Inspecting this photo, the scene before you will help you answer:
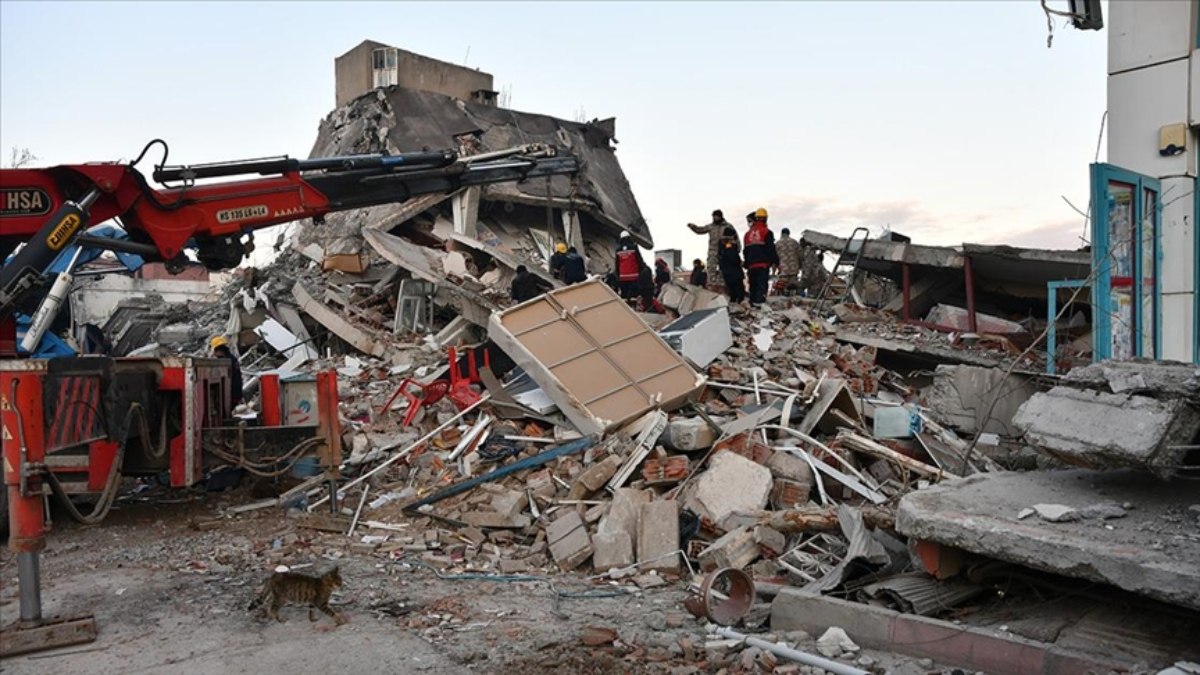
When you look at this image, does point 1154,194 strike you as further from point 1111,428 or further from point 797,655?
point 797,655

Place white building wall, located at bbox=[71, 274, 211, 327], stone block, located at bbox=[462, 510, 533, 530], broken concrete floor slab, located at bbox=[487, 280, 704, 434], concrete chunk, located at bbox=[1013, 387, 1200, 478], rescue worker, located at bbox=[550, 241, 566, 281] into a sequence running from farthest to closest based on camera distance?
white building wall, located at bbox=[71, 274, 211, 327] < rescue worker, located at bbox=[550, 241, 566, 281] < broken concrete floor slab, located at bbox=[487, 280, 704, 434] < stone block, located at bbox=[462, 510, 533, 530] < concrete chunk, located at bbox=[1013, 387, 1200, 478]

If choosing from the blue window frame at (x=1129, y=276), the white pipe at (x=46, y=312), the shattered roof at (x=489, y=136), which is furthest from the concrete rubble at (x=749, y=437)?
the shattered roof at (x=489, y=136)

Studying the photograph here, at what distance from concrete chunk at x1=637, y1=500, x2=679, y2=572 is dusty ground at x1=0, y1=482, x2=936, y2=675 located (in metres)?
0.30

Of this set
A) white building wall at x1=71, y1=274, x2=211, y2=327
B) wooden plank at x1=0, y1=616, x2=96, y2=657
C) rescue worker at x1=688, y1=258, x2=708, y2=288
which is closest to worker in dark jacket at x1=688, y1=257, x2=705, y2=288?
rescue worker at x1=688, y1=258, x2=708, y2=288

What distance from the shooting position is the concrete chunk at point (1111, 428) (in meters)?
4.23

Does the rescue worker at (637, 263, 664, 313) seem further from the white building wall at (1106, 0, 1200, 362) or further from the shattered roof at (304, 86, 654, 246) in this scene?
the white building wall at (1106, 0, 1200, 362)

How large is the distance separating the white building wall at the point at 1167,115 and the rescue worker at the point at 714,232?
6605 mm

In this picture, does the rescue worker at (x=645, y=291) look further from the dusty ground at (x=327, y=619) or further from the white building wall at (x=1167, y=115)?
the dusty ground at (x=327, y=619)

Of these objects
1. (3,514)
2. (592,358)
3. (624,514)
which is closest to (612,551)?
(624,514)

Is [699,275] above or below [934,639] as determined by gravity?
above

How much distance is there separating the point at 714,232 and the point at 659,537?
9.05 metres

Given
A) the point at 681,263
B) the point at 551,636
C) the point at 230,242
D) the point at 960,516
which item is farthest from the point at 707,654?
the point at 681,263

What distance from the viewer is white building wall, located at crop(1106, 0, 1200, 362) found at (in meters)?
7.57

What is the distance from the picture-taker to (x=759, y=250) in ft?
41.6
